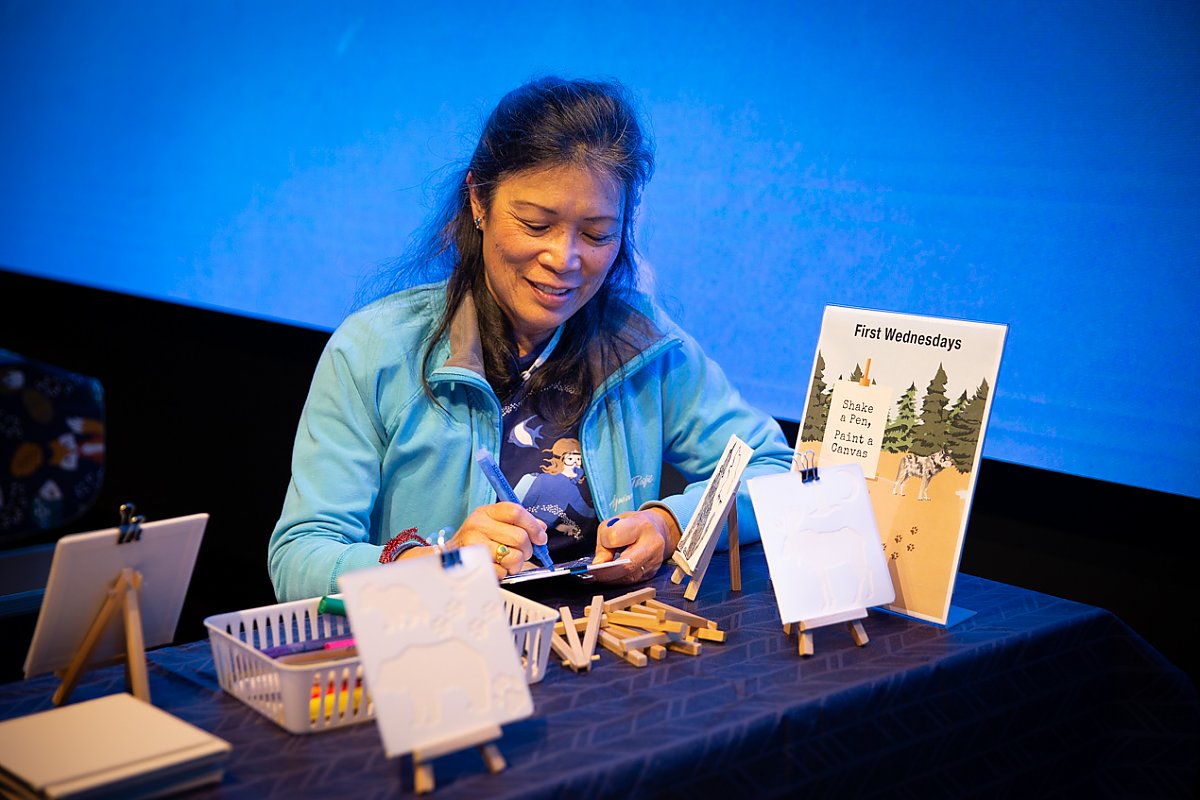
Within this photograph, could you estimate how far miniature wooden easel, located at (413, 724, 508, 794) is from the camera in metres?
0.96

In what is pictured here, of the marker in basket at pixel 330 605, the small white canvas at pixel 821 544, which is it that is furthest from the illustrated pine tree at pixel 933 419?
the marker in basket at pixel 330 605

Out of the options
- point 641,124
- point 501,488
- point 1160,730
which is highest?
point 641,124

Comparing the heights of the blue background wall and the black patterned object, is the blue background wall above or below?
above

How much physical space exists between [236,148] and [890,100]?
96.0 inches

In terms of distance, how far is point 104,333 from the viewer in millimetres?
4602

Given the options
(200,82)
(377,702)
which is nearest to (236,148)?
(200,82)

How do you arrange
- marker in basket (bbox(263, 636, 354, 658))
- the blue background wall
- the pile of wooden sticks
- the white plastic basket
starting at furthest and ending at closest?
the blue background wall < the pile of wooden sticks < marker in basket (bbox(263, 636, 354, 658)) < the white plastic basket

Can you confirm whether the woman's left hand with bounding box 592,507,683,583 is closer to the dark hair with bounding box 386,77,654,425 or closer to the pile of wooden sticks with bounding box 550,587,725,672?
the pile of wooden sticks with bounding box 550,587,725,672

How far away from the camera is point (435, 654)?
1.02m

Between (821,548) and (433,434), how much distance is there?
626 millimetres

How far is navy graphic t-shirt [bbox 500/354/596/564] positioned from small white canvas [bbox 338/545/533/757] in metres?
0.72

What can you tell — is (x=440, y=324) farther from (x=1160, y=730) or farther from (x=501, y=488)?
(x=1160, y=730)

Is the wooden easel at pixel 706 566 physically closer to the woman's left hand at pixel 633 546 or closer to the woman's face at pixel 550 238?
the woman's left hand at pixel 633 546

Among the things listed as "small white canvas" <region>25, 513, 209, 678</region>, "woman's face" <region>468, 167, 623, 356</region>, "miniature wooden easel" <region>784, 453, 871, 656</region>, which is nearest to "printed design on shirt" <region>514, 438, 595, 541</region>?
"woman's face" <region>468, 167, 623, 356</region>
